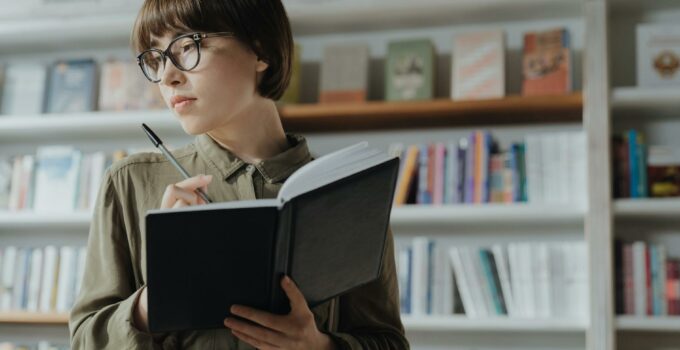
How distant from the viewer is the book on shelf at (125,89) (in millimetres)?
2939


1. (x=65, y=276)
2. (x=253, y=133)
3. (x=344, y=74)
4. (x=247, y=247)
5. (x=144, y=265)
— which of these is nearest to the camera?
(x=247, y=247)

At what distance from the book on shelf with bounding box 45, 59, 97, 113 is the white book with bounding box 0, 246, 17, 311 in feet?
1.86

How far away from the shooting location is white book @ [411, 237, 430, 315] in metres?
2.55

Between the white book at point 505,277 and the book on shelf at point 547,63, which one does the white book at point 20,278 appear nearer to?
the white book at point 505,277

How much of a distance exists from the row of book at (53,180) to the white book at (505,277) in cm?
141

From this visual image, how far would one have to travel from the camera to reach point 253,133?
108 centimetres

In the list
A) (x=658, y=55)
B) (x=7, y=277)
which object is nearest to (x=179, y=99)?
(x=658, y=55)

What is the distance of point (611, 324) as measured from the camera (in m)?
2.39

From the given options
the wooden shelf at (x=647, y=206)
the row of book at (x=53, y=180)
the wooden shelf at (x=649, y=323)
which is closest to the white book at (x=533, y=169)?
the wooden shelf at (x=647, y=206)

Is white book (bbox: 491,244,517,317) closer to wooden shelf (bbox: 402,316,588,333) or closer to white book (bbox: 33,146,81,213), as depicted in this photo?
wooden shelf (bbox: 402,316,588,333)

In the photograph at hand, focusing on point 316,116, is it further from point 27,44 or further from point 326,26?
point 27,44

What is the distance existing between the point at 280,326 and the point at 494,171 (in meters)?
1.81

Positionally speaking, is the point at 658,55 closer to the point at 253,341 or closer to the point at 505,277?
the point at 505,277

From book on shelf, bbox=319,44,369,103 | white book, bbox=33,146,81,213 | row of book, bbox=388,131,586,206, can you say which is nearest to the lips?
row of book, bbox=388,131,586,206
